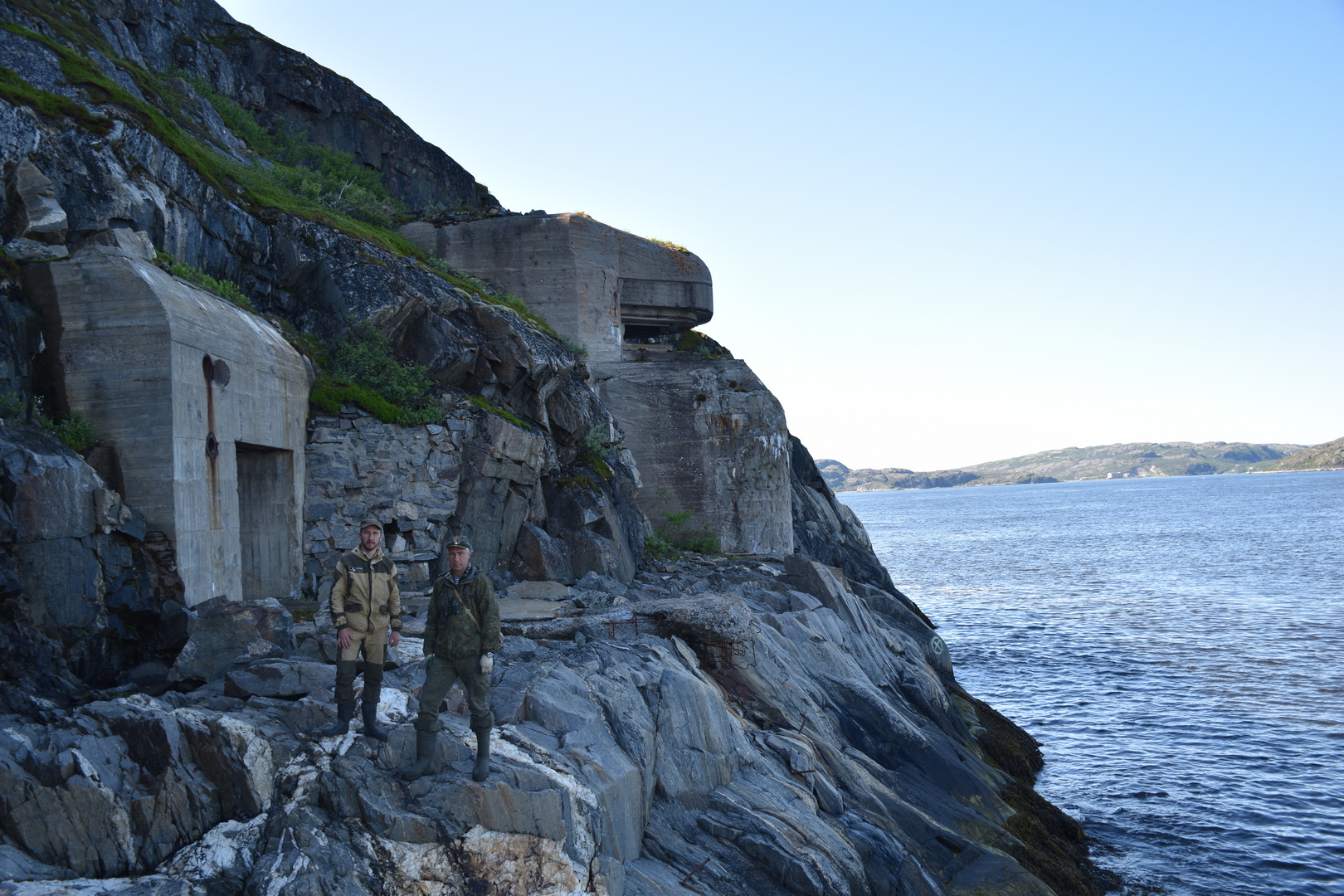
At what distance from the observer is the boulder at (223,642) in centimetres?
838

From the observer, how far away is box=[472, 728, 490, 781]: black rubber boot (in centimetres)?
688

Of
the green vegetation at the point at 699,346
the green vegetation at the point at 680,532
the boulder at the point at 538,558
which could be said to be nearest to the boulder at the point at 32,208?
the boulder at the point at 538,558

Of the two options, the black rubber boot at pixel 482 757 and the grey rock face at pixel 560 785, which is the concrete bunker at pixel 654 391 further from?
the black rubber boot at pixel 482 757

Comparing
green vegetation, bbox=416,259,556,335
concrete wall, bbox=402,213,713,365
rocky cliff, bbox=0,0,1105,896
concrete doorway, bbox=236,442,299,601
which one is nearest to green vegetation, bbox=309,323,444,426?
rocky cliff, bbox=0,0,1105,896

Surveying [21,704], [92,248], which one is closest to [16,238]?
[92,248]

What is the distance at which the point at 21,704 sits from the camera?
275 inches

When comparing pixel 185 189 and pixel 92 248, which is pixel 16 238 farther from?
pixel 185 189

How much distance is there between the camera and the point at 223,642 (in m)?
8.50

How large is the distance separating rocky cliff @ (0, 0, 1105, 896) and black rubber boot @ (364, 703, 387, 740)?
161 millimetres

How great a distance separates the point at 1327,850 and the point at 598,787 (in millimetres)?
12623

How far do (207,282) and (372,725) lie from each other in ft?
25.5

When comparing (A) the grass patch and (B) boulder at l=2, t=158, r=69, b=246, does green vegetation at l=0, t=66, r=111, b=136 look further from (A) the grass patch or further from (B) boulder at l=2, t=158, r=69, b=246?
(B) boulder at l=2, t=158, r=69, b=246

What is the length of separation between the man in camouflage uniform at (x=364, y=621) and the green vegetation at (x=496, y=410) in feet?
26.8

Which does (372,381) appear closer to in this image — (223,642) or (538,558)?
(538,558)
